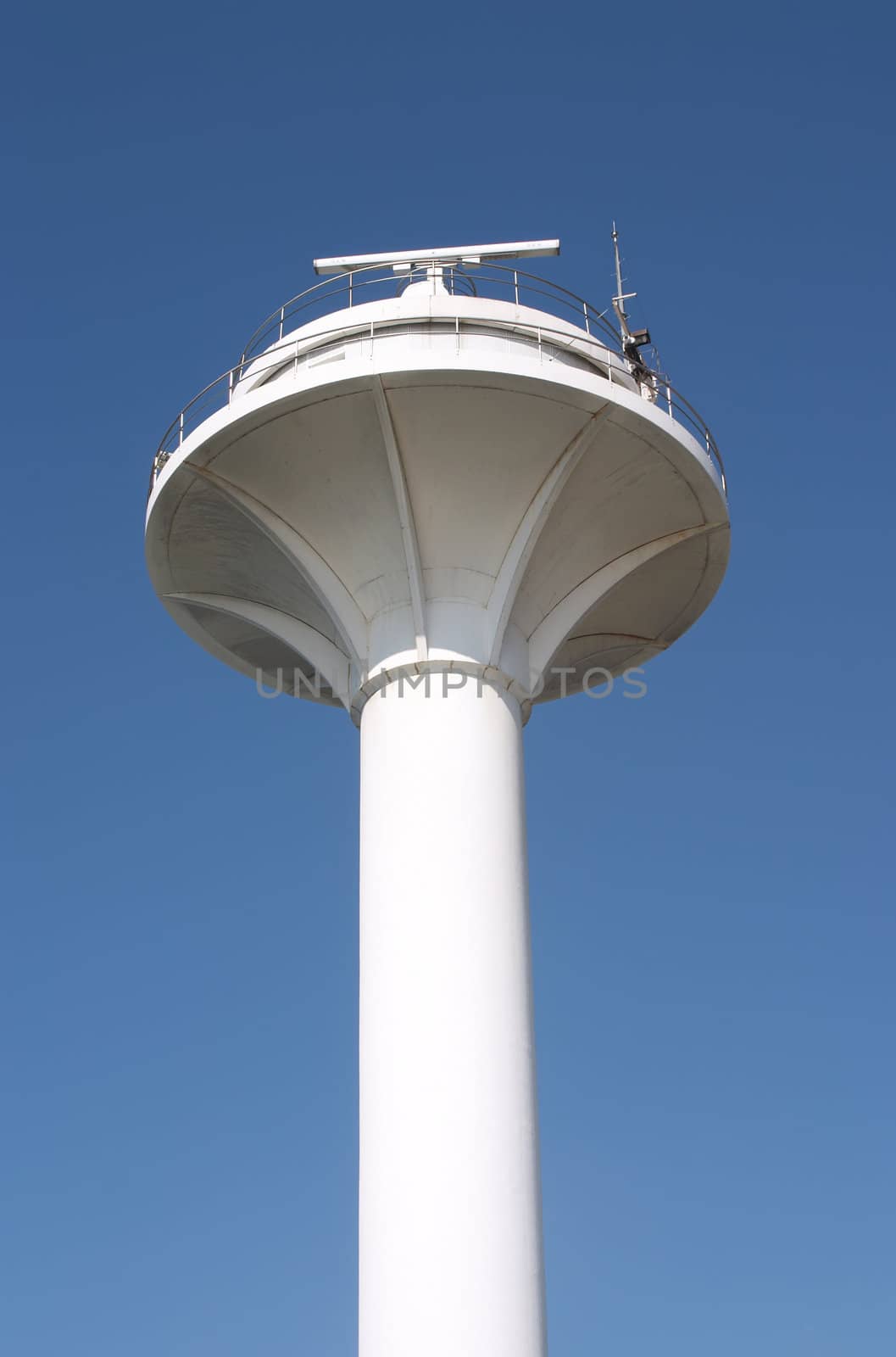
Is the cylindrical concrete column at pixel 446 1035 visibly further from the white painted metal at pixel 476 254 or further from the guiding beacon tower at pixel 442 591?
the white painted metal at pixel 476 254

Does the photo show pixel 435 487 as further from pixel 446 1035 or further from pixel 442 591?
pixel 446 1035

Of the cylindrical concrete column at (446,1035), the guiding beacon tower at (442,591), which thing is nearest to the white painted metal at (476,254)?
the guiding beacon tower at (442,591)

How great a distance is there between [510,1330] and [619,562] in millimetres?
9724

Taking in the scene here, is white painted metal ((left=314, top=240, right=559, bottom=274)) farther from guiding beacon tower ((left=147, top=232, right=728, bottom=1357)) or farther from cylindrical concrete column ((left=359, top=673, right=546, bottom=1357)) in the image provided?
cylindrical concrete column ((left=359, top=673, right=546, bottom=1357))

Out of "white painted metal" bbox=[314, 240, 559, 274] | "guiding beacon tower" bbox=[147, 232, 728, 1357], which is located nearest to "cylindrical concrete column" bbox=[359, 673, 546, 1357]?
"guiding beacon tower" bbox=[147, 232, 728, 1357]

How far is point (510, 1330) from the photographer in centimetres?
1678

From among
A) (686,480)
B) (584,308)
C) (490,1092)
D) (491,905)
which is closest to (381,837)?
(491,905)

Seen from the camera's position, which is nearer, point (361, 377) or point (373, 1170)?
point (373, 1170)

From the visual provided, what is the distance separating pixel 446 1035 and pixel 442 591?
Result: 18.3ft

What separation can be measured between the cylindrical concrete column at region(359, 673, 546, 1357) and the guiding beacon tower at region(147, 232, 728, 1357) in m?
0.03

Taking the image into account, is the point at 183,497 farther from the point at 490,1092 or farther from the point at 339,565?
the point at 490,1092

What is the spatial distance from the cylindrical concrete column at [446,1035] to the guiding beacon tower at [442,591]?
0.09 ft

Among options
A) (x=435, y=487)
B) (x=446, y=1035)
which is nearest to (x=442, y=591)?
(x=435, y=487)

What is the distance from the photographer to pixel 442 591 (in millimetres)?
20625
